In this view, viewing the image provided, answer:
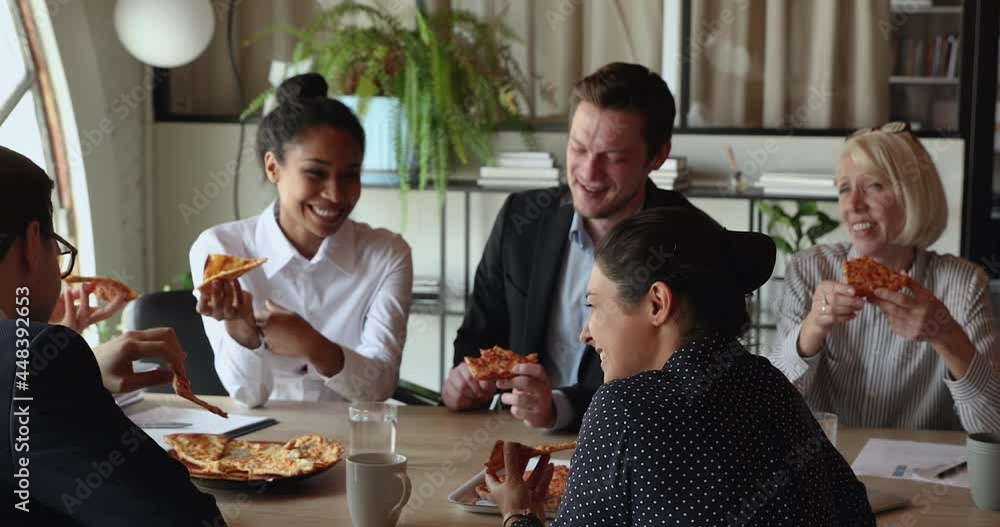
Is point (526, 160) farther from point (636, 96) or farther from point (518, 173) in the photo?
point (636, 96)

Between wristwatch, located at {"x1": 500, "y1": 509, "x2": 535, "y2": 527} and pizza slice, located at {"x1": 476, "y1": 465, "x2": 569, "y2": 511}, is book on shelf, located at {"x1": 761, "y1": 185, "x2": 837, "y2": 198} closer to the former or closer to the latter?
pizza slice, located at {"x1": 476, "y1": 465, "x2": 569, "y2": 511}

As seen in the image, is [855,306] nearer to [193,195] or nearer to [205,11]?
[205,11]

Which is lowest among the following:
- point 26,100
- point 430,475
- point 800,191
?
point 430,475

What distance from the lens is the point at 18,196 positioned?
60.0 inches

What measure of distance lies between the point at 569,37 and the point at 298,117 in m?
2.15

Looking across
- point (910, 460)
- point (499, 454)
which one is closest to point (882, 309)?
point (910, 460)

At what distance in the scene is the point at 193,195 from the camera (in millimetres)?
5078

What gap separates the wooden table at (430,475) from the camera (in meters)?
1.87

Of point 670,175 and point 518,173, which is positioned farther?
point 518,173

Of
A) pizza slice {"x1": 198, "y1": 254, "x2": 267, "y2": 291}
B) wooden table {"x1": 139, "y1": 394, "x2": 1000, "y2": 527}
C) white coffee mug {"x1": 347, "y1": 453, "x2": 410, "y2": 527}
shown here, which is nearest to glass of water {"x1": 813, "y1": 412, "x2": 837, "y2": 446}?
wooden table {"x1": 139, "y1": 394, "x2": 1000, "y2": 527}

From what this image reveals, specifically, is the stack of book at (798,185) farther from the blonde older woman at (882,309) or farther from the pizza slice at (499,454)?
the pizza slice at (499,454)

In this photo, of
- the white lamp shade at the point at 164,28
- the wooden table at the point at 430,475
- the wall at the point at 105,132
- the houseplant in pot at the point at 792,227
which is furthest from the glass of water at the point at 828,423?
the wall at the point at 105,132

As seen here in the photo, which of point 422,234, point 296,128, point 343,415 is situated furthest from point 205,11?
point 343,415

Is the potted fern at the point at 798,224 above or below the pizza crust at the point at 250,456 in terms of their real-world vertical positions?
above
